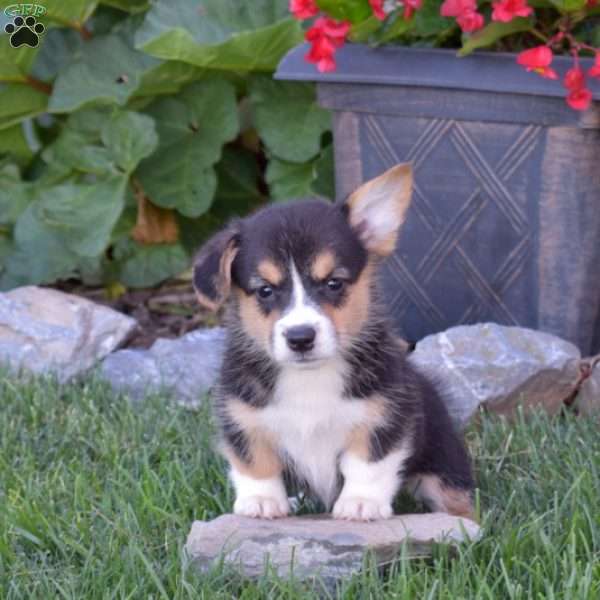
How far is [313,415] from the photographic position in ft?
12.1

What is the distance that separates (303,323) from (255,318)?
10.9 inches

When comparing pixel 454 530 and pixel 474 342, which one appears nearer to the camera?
pixel 454 530

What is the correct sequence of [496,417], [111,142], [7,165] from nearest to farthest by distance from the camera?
[496,417]
[111,142]
[7,165]

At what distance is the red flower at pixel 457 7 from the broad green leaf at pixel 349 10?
401 mm

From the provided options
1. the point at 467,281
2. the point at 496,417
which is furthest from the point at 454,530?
the point at 467,281

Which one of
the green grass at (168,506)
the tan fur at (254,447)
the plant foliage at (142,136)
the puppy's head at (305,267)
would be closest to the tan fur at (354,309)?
the puppy's head at (305,267)

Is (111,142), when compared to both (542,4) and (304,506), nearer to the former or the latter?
(542,4)

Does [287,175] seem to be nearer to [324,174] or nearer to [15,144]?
[324,174]

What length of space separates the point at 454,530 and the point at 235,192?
11.6 feet

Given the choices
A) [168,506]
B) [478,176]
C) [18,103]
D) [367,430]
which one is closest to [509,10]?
[478,176]

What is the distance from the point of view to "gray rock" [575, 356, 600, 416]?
4.92 metres

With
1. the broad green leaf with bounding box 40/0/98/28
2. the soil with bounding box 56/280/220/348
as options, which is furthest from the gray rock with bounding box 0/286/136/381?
the broad green leaf with bounding box 40/0/98/28

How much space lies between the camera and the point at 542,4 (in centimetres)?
505

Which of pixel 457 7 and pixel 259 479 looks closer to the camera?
pixel 259 479
